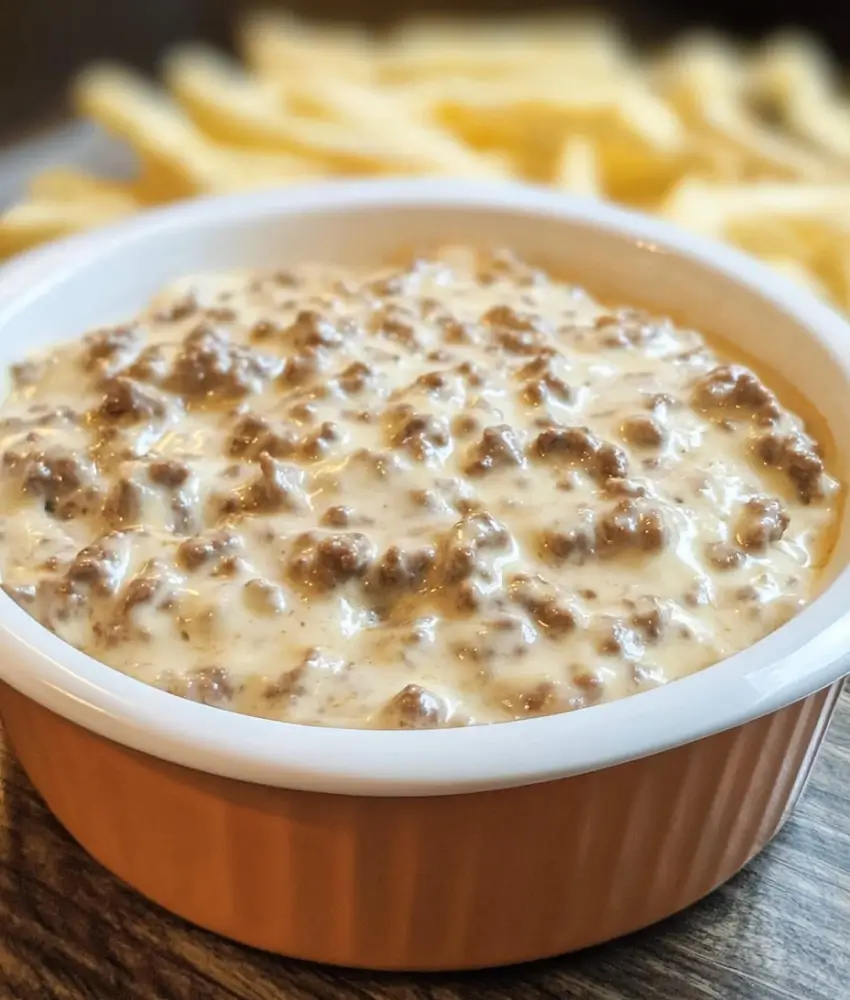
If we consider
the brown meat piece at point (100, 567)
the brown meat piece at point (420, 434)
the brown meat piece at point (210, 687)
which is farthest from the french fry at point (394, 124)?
the brown meat piece at point (210, 687)

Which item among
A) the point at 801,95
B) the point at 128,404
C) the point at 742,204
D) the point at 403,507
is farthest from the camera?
the point at 801,95

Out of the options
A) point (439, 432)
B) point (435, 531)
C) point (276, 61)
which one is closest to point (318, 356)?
point (439, 432)

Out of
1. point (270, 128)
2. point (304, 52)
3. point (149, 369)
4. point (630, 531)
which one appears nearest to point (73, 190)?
point (270, 128)

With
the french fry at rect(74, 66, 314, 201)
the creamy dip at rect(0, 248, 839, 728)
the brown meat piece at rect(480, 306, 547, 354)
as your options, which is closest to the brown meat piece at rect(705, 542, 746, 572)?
the creamy dip at rect(0, 248, 839, 728)

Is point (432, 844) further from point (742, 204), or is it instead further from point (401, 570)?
point (742, 204)

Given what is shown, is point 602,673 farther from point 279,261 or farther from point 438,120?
point 438,120
